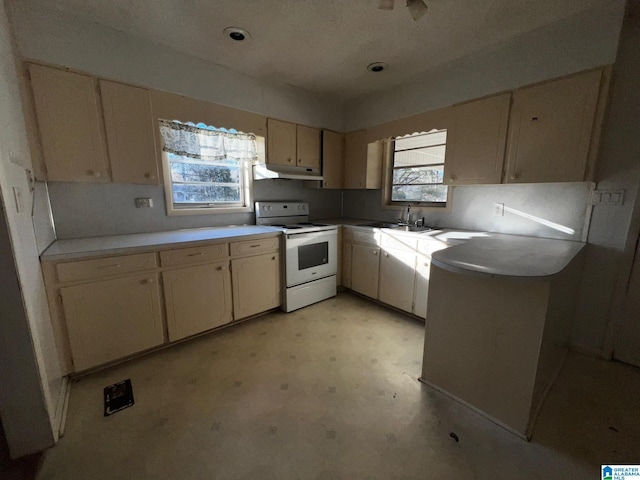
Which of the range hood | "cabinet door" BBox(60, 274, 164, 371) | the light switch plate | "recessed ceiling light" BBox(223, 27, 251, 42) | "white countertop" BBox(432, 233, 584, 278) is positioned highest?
"recessed ceiling light" BBox(223, 27, 251, 42)

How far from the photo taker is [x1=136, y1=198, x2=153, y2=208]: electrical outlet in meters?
2.42

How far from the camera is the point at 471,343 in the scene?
61.9 inches

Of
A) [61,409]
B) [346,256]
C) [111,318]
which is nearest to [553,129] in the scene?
[346,256]

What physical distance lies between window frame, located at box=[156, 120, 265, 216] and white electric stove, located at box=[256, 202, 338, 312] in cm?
18

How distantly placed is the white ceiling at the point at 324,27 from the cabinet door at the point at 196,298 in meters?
1.87

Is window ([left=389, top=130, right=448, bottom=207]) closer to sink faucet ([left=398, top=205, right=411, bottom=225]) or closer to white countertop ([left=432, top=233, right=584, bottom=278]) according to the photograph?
sink faucet ([left=398, top=205, right=411, bottom=225])

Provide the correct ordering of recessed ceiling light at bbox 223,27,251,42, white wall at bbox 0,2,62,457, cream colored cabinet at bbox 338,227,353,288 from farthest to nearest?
cream colored cabinet at bbox 338,227,353,288
recessed ceiling light at bbox 223,27,251,42
white wall at bbox 0,2,62,457

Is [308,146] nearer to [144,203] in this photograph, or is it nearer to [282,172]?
[282,172]

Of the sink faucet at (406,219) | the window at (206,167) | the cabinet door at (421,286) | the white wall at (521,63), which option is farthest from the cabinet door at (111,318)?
the white wall at (521,63)

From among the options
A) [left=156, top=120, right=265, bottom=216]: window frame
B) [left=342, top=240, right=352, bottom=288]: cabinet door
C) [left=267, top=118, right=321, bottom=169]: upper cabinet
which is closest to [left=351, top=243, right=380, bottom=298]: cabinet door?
[left=342, top=240, right=352, bottom=288]: cabinet door

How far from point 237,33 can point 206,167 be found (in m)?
1.29

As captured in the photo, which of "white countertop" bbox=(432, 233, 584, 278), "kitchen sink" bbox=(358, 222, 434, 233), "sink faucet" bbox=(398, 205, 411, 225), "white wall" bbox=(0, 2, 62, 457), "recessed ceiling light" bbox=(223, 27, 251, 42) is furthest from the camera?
"sink faucet" bbox=(398, 205, 411, 225)

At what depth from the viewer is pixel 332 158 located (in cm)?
357

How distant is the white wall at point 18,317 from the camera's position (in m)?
1.18
